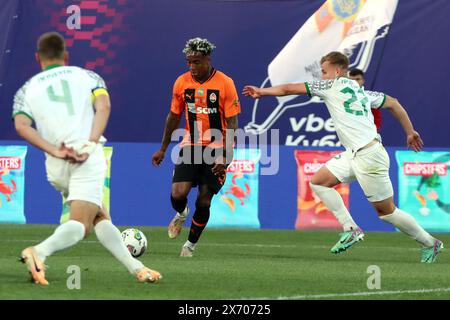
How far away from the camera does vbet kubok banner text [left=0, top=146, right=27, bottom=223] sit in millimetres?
17266

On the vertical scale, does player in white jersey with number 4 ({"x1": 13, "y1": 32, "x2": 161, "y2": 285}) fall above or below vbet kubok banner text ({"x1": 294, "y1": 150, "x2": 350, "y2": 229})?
above

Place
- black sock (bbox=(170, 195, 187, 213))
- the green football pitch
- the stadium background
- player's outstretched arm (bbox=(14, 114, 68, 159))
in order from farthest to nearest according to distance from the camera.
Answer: the stadium background
black sock (bbox=(170, 195, 187, 213))
the green football pitch
player's outstretched arm (bbox=(14, 114, 68, 159))

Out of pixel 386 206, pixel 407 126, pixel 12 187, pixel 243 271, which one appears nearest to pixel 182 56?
pixel 12 187

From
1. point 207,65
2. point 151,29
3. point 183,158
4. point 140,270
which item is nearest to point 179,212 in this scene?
Result: point 183,158

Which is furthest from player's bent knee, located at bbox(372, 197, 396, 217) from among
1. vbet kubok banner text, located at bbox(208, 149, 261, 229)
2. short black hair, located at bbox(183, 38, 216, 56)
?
vbet kubok banner text, located at bbox(208, 149, 261, 229)

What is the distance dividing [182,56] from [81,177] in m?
11.5

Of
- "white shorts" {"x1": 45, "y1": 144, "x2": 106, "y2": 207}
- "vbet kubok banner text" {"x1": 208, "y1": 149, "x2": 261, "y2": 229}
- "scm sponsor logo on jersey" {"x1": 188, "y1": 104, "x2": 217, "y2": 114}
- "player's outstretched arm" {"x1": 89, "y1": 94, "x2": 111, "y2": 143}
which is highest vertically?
"player's outstretched arm" {"x1": 89, "y1": 94, "x2": 111, "y2": 143}

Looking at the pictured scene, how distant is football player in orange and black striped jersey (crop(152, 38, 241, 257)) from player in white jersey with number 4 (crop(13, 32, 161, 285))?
12.4ft

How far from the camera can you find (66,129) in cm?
801

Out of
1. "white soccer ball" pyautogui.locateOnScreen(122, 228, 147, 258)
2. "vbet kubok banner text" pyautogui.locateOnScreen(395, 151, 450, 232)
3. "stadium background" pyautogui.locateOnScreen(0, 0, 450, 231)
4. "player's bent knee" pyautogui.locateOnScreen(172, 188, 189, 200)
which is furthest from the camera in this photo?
"stadium background" pyautogui.locateOnScreen(0, 0, 450, 231)

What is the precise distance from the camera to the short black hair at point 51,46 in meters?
8.02

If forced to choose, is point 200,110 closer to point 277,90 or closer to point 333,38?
point 277,90

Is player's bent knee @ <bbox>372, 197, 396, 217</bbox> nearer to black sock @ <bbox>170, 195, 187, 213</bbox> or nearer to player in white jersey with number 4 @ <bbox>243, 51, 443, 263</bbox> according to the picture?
player in white jersey with number 4 @ <bbox>243, 51, 443, 263</bbox>

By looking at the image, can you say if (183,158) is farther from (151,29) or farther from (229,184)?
(151,29)
